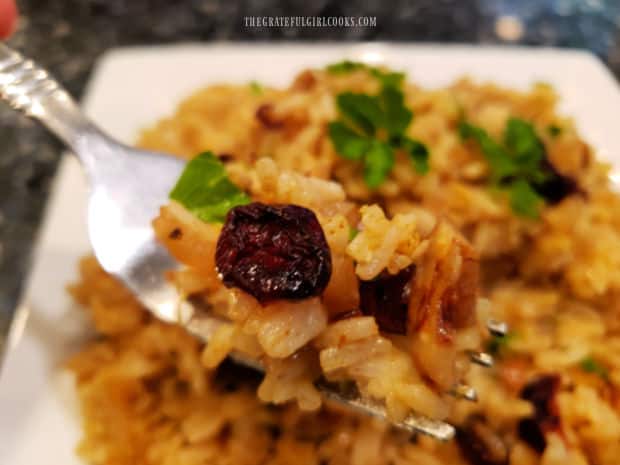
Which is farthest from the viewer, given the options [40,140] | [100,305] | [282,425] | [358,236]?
[40,140]

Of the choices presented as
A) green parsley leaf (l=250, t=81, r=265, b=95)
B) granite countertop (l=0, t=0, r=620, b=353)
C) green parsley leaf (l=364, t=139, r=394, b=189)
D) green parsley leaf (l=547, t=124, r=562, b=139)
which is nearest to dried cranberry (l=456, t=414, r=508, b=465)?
green parsley leaf (l=364, t=139, r=394, b=189)

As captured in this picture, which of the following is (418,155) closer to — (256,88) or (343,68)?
(343,68)

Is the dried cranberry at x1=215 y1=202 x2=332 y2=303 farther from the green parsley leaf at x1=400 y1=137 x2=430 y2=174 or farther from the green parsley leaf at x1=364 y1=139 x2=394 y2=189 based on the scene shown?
the green parsley leaf at x1=400 y1=137 x2=430 y2=174

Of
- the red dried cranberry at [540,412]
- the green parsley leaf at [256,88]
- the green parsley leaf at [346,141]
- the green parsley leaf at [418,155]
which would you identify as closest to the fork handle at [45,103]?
the green parsley leaf at [346,141]

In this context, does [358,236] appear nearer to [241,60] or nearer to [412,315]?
[412,315]

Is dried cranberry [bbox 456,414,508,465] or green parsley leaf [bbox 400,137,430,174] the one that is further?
green parsley leaf [bbox 400,137,430,174]

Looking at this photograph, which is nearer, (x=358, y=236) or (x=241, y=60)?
(x=358, y=236)

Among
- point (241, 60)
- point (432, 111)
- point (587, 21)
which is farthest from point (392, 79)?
point (587, 21)
